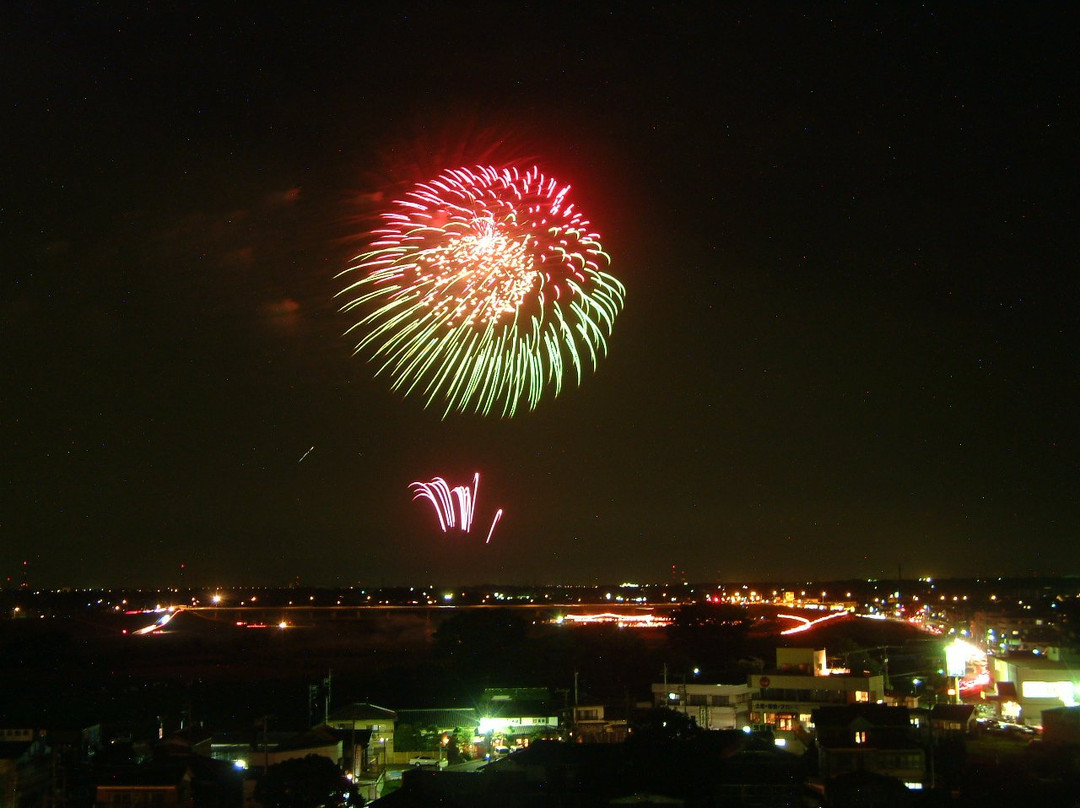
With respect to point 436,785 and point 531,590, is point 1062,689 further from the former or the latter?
point 531,590

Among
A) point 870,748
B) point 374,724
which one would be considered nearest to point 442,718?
point 374,724

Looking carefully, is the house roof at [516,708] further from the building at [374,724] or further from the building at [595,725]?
the building at [374,724]

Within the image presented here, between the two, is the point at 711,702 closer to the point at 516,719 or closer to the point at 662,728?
the point at 516,719

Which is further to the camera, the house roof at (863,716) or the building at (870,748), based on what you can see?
the house roof at (863,716)

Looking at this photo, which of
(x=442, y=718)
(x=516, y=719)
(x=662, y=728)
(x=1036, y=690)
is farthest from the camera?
(x=1036, y=690)

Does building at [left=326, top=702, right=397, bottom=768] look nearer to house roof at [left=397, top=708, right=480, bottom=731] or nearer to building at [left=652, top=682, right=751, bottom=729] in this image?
house roof at [left=397, top=708, right=480, bottom=731]

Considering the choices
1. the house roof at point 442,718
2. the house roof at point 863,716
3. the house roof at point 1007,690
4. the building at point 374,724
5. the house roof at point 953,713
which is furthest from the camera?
the house roof at point 1007,690

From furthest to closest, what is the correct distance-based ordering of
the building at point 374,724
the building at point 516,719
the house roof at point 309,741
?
the building at point 516,719, the building at point 374,724, the house roof at point 309,741

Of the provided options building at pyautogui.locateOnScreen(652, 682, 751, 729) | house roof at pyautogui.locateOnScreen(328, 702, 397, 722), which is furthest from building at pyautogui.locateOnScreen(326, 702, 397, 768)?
building at pyautogui.locateOnScreen(652, 682, 751, 729)

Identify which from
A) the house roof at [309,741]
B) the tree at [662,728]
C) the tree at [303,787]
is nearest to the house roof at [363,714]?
the house roof at [309,741]

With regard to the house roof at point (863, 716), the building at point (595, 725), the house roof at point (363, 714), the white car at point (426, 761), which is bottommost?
the white car at point (426, 761)
